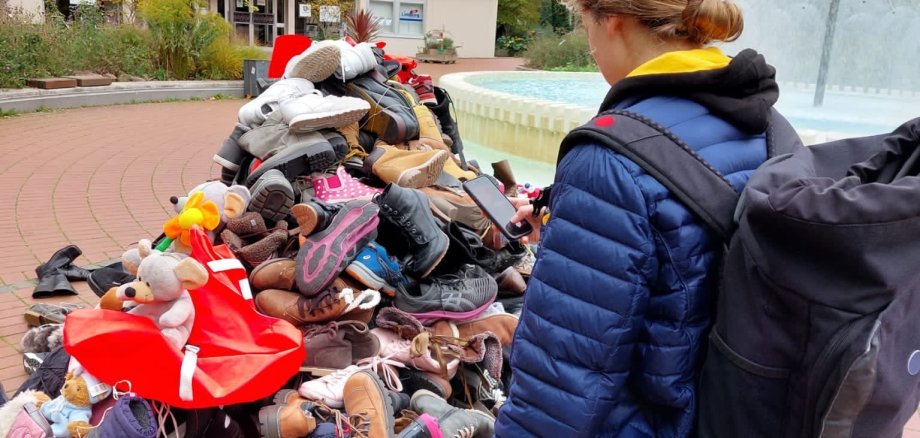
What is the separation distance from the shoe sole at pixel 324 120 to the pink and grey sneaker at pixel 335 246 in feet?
2.84

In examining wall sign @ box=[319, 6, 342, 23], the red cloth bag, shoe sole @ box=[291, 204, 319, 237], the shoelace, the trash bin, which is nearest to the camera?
the red cloth bag

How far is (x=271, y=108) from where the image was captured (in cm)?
409

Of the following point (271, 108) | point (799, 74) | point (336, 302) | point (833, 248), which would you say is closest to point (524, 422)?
point (833, 248)

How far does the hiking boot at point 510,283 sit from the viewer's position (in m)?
3.53

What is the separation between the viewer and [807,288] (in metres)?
1.19

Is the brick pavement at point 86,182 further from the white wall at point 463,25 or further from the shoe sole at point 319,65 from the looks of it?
the white wall at point 463,25

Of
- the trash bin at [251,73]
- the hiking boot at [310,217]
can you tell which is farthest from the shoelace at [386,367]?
the trash bin at [251,73]

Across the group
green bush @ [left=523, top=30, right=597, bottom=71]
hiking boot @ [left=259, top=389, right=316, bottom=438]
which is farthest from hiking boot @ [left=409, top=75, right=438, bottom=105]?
green bush @ [left=523, top=30, right=597, bottom=71]

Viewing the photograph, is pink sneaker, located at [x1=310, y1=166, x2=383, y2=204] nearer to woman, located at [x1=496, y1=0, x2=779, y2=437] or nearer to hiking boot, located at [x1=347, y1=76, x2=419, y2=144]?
hiking boot, located at [x1=347, y1=76, x2=419, y2=144]

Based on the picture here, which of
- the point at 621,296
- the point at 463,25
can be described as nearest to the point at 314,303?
the point at 621,296

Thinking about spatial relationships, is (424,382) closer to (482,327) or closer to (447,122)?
(482,327)

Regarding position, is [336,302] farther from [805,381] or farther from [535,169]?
[535,169]

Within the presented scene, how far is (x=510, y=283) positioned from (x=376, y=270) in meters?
0.72

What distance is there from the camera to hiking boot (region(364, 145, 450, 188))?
3771 mm
